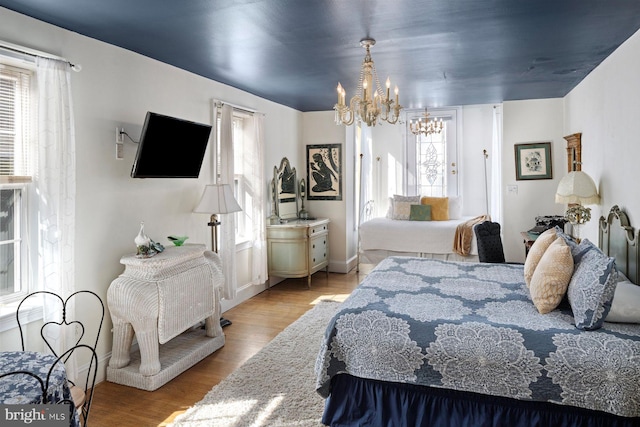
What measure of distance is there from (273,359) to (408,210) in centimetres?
393

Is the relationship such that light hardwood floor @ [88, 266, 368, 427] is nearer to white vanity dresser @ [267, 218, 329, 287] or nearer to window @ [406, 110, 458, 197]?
white vanity dresser @ [267, 218, 329, 287]

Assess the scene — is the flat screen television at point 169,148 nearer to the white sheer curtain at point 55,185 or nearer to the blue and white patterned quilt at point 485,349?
the white sheer curtain at point 55,185

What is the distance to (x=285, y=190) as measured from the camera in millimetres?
5891

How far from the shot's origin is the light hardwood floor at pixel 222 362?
2.65 m

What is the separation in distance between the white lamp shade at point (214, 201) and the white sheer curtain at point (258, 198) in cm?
110

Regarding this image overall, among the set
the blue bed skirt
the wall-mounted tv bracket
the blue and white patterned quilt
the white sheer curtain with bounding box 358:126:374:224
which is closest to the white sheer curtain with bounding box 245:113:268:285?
the wall-mounted tv bracket

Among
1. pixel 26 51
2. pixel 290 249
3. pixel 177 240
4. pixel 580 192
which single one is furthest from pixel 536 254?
pixel 26 51

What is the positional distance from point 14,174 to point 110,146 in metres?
0.70

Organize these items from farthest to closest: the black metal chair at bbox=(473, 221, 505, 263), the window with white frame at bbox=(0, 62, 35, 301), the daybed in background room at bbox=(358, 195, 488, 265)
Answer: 1. the daybed in background room at bbox=(358, 195, 488, 265)
2. the black metal chair at bbox=(473, 221, 505, 263)
3. the window with white frame at bbox=(0, 62, 35, 301)

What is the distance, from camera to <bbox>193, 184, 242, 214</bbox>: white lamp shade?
12.7 ft

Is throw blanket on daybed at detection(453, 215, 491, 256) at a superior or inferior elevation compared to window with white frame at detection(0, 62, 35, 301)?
inferior

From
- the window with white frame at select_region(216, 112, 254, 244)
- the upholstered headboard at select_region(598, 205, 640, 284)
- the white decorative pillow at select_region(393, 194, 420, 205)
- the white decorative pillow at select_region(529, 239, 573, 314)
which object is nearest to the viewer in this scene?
the white decorative pillow at select_region(529, 239, 573, 314)

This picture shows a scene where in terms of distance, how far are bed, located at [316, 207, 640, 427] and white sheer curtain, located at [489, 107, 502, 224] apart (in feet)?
12.7

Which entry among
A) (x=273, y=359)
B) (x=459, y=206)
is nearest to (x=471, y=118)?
(x=459, y=206)
